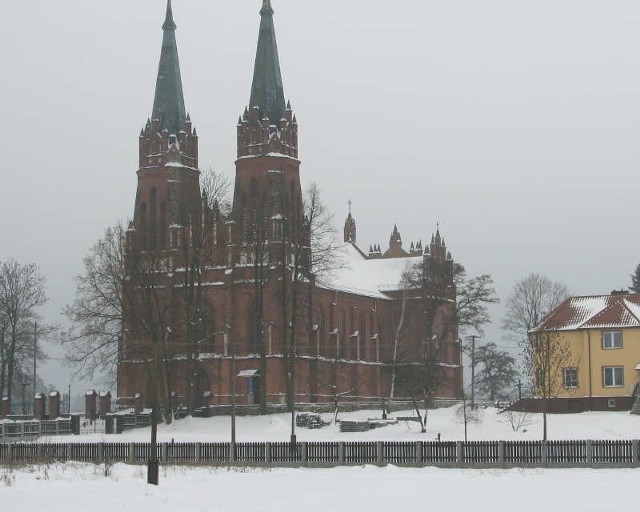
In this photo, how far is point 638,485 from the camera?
33.9 m

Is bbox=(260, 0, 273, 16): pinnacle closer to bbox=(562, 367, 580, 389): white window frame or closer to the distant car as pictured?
the distant car

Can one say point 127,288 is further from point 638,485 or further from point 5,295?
point 638,485

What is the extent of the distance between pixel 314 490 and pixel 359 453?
451 inches

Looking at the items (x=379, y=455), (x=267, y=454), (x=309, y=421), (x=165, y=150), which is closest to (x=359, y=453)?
(x=379, y=455)

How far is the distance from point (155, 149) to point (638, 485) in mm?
64404

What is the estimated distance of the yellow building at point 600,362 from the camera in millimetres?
67438

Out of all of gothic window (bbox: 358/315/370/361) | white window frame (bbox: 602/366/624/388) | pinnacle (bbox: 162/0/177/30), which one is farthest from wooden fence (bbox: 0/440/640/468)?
gothic window (bbox: 358/315/370/361)

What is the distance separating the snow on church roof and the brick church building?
3.29ft

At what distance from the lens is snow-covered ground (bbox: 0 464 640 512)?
2819 cm

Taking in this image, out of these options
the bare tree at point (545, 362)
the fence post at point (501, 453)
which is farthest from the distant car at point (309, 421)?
the fence post at point (501, 453)

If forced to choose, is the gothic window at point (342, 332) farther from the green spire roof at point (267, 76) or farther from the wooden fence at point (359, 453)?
the wooden fence at point (359, 453)

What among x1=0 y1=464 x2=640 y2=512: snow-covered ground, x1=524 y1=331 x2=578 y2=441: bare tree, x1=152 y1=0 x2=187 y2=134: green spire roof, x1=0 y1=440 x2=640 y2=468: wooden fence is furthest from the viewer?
x1=152 y1=0 x2=187 y2=134: green spire roof

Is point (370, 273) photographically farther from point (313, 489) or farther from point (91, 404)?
point (313, 489)

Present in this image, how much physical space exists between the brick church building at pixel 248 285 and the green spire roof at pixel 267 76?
93mm
